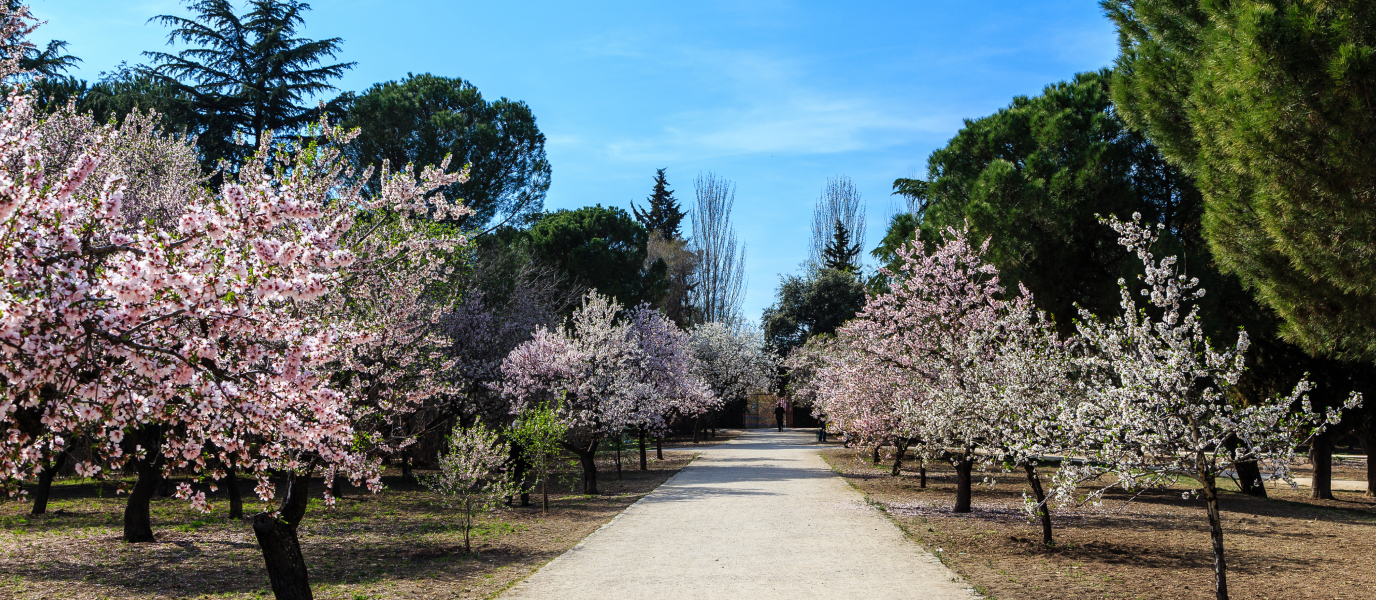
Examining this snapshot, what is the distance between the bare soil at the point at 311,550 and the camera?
26.3 feet

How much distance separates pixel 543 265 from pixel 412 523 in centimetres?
1813

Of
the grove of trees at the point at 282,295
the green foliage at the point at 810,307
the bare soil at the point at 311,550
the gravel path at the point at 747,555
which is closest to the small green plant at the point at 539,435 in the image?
the grove of trees at the point at 282,295

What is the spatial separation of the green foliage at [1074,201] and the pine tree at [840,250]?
3574 cm

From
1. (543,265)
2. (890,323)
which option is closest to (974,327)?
(890,323)

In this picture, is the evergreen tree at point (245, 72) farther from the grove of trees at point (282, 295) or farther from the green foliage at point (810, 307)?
the green foliage at point (810, 307)

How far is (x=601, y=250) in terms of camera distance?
32.8m

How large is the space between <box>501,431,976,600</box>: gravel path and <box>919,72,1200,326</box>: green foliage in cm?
593

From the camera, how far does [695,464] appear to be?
2400 centimetres

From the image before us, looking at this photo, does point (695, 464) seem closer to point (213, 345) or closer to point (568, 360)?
point (568, 360)

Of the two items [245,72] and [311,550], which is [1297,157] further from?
[245,72]

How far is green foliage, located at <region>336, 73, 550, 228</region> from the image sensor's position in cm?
2759

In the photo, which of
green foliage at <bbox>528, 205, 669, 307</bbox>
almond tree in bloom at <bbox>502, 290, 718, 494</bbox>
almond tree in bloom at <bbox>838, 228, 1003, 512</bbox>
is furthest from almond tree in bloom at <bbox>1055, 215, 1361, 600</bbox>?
green foliage at <bbox>528, 205, 669, 307</bbox>

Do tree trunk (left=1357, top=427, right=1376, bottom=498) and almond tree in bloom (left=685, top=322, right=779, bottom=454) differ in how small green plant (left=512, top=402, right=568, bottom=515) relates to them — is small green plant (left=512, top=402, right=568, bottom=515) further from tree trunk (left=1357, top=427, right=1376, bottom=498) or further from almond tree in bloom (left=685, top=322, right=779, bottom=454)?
almond tree in bloom (left=685, top=322, right=779, bottom=454)

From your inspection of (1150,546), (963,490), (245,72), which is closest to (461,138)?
(245,72)
